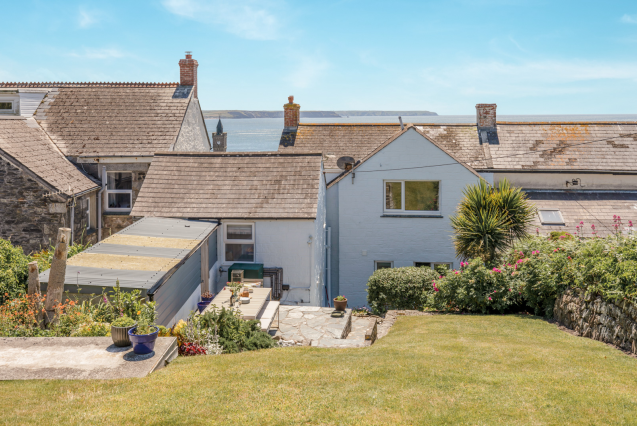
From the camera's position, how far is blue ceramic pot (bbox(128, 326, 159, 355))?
319 inches

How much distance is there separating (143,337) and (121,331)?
523 mm

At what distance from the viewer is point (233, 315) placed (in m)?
11.5

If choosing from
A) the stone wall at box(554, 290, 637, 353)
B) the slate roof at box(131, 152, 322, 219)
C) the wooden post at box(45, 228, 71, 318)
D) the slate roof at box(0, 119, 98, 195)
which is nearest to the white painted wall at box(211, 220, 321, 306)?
the slate roof at box(131, 152, 322, 219)

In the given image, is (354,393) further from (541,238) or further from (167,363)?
(541,238)

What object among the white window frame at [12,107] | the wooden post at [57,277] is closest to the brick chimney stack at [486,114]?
the wooden post at [57,277]

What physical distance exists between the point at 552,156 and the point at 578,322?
51.5 ft

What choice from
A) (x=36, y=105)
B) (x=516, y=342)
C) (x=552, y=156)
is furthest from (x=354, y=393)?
(x=36, y=105)

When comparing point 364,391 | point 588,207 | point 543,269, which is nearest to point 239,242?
point 543,269

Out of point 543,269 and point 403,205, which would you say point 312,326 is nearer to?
point 543,269

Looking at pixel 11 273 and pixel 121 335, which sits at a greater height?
pixel 11 273

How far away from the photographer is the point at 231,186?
1884cm

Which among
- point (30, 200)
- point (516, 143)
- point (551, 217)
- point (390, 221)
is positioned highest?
point (516, 143)

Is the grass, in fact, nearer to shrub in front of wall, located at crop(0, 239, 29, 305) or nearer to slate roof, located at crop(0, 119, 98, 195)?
shrub in front of wall, located at crop(0, 239, 29, 305)

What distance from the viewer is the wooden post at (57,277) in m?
10.0
